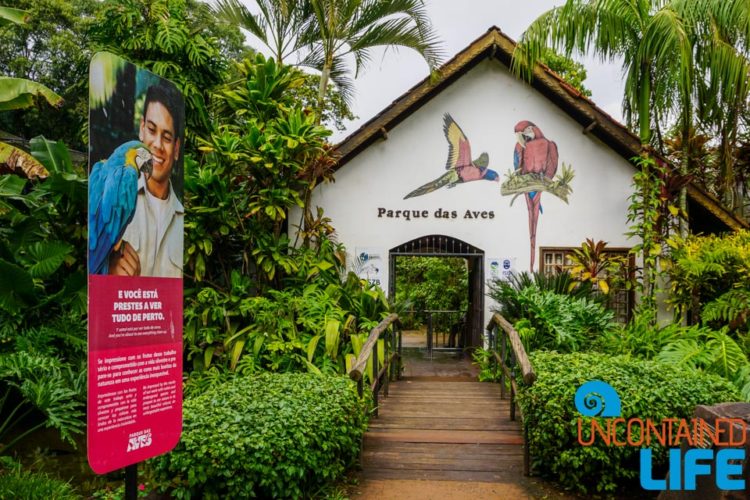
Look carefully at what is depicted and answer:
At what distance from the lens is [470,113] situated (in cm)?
840

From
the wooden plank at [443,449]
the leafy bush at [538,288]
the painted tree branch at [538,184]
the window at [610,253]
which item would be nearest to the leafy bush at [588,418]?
the wooden plank at [443,449]

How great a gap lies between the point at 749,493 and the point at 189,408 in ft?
12.0

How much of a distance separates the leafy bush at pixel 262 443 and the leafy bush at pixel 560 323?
3.49m

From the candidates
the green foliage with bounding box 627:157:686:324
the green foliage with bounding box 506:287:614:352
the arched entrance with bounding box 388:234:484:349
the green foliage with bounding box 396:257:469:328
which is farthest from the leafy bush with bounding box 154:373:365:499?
the green foliage with bounding box 396:257:469:328

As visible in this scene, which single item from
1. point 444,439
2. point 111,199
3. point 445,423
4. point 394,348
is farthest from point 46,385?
point 394,348

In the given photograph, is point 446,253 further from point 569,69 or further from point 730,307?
point 569,69

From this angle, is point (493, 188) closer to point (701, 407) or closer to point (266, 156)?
point (266, 156)

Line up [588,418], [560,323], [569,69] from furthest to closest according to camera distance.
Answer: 1. [569,69]
2. [560,323]
3. [588,418]

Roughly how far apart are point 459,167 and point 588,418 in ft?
16.9

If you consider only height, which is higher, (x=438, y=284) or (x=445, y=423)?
(x=438, y=284)

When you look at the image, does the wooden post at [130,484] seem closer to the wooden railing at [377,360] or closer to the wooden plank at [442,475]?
the wooden railing at [377,360]

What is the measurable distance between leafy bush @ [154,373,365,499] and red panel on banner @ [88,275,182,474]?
32.8 inches

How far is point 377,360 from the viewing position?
5.63 metres

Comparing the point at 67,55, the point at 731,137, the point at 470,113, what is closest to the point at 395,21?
the point at 470,113
